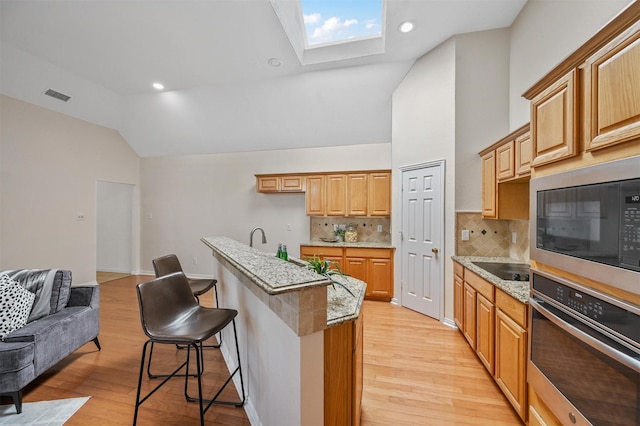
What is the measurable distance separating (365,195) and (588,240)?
3378 mm

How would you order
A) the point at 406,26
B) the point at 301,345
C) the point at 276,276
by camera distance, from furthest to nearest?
the point at 406,26
the point at 276,276
the point at 301,345

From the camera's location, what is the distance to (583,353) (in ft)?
3.61

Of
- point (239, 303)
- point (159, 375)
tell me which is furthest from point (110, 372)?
point (239, 303)

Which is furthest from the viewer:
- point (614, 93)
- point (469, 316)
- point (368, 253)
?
point (368, 253)

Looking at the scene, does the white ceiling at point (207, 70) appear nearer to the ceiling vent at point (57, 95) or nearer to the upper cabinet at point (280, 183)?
the ceiling vent at point (57, 95)

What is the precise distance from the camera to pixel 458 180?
3125 millimetres

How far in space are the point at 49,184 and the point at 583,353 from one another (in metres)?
6.58

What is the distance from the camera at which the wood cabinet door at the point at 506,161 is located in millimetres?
2299

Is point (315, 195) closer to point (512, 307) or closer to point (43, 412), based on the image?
point (512, 307)

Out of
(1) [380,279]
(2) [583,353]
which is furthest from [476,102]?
(2) [583,353]

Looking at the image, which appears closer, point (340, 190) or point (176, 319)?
point (176, 319)

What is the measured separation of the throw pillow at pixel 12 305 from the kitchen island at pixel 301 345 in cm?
205

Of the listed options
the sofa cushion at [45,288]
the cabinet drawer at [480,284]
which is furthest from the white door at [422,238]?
the sofa cushion at [45,288]

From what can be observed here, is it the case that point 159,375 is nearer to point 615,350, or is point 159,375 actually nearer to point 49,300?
point 49,300
